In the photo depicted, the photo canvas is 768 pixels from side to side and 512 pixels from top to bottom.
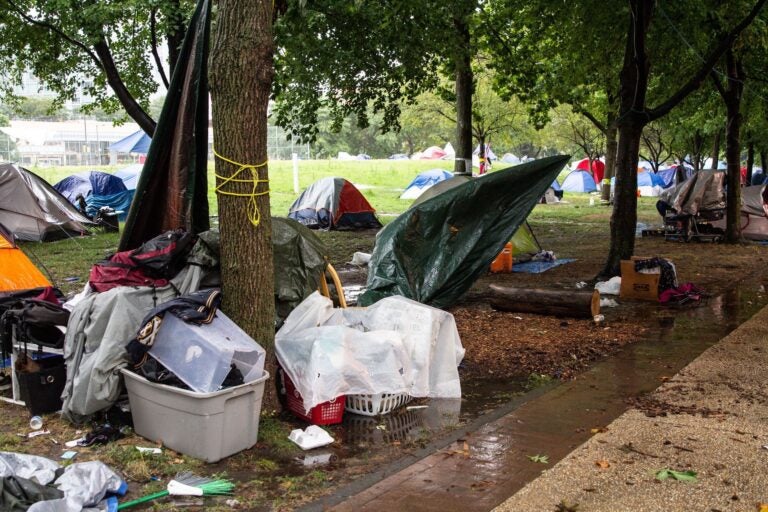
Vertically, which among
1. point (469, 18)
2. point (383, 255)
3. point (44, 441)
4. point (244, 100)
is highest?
point (469, 18)

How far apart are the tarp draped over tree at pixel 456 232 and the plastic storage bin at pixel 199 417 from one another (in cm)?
442

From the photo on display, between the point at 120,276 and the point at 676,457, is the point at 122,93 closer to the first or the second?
the point at 120,276

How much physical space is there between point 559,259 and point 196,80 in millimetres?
9370

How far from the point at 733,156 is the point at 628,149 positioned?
695 cm

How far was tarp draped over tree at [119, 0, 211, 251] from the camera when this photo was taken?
241 inches

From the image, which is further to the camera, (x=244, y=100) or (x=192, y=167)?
(x=192, y=167)

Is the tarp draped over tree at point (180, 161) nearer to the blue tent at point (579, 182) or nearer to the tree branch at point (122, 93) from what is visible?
the tree branch at point (122, 93)

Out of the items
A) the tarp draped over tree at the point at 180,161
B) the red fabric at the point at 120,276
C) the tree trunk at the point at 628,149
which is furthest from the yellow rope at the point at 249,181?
the tree trunk at the point at 628,149

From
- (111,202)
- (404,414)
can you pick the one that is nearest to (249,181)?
(404,414)

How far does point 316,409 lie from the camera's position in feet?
17.0

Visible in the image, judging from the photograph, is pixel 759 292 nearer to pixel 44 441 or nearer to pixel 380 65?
pixel 380 65

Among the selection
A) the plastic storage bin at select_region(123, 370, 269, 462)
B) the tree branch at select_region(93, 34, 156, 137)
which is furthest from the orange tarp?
the tree branch at select_region(93, 34, 156, 137)

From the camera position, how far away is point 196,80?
20.0ft

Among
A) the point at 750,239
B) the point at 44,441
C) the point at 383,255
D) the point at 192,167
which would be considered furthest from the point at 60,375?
the point at 750,239
